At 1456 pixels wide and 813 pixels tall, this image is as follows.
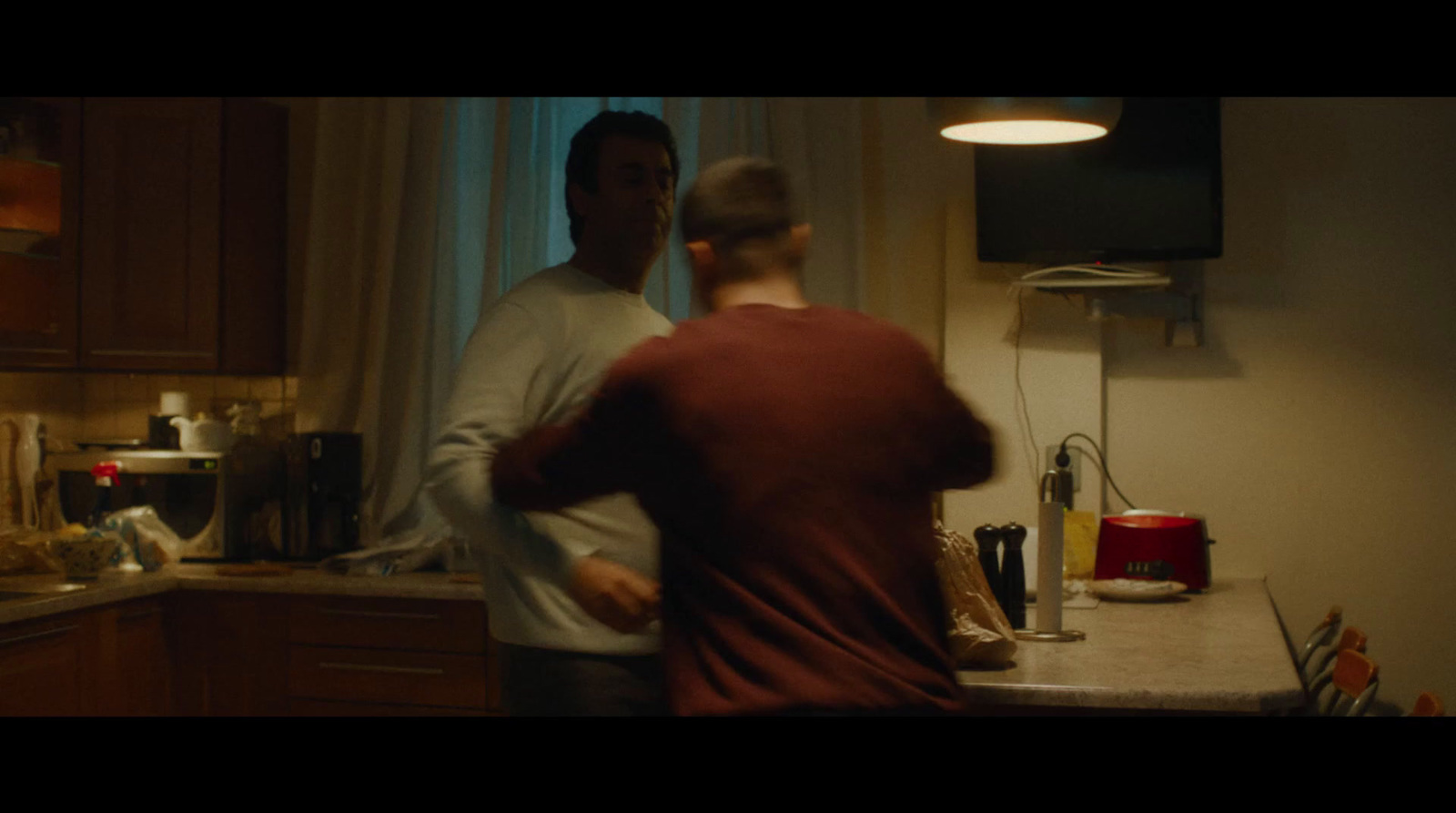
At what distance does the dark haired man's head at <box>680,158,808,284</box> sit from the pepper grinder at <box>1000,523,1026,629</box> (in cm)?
105

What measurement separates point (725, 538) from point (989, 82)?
2.98ft

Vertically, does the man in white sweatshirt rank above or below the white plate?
above

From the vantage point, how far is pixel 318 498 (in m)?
4.04

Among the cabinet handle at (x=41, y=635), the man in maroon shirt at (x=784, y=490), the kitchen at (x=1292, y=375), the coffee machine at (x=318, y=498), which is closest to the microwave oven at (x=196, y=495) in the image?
the coffee machine at (x=318, y=498)

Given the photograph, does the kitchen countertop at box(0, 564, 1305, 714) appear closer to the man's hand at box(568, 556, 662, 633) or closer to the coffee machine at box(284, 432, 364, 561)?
the coffee machine at box(284, 432, 364, 561)

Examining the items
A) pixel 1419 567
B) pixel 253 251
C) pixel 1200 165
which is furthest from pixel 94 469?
pixel 1419 567

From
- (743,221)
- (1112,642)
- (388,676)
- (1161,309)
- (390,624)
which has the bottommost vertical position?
(388,676)

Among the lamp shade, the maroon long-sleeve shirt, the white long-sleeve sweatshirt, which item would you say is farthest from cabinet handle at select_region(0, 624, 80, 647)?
the lamp shade

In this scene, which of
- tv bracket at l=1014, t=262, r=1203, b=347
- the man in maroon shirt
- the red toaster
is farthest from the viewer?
tv bracket at l=1014, t=262, r=1203, b=347

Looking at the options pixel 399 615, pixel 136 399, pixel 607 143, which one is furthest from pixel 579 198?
pixel 136 399

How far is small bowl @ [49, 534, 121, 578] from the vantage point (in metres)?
3.52

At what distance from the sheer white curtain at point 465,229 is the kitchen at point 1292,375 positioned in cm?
6

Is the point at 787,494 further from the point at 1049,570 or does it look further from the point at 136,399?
the point at 136,399

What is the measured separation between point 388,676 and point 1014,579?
5.85 ft
